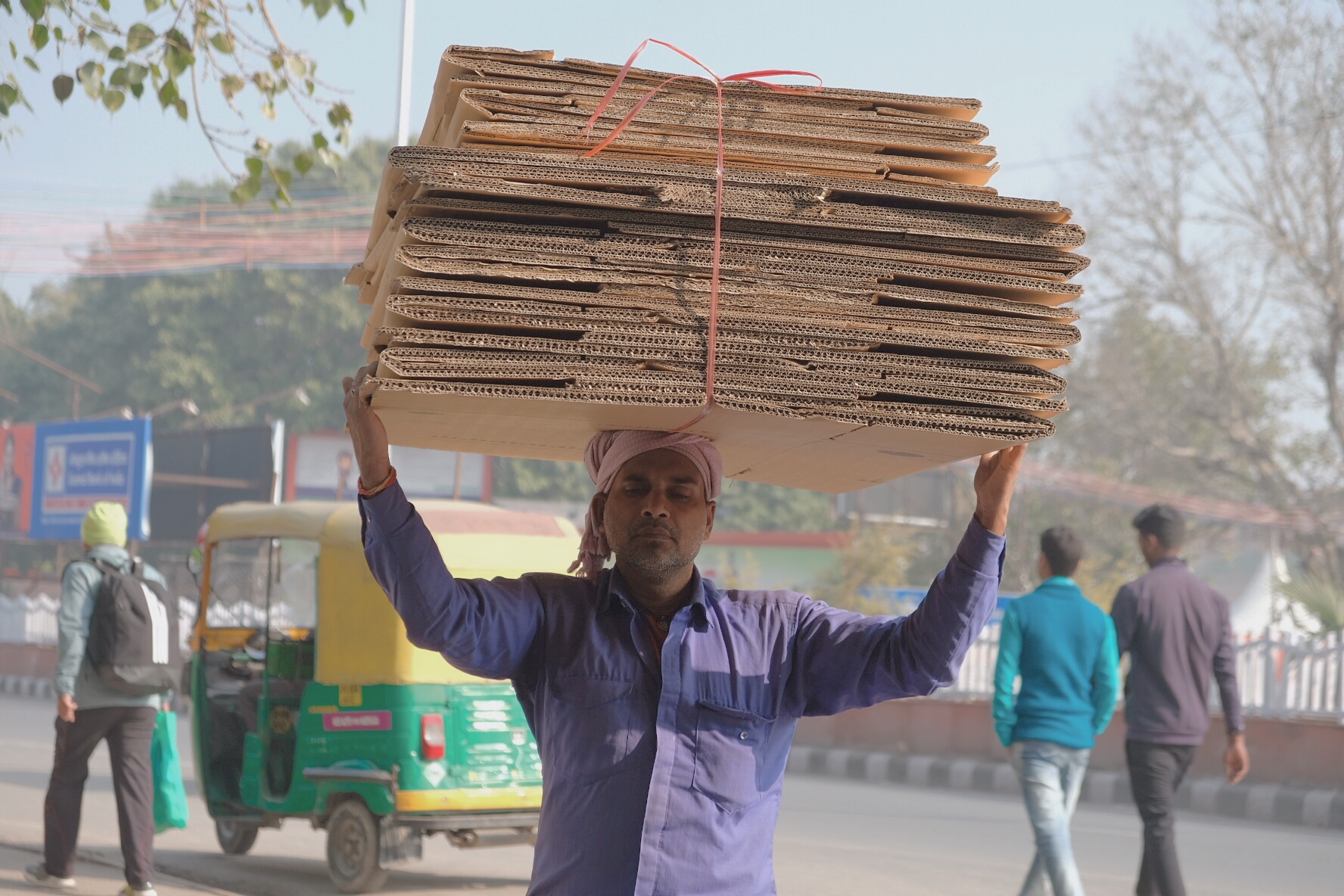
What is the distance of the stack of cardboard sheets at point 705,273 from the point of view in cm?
231

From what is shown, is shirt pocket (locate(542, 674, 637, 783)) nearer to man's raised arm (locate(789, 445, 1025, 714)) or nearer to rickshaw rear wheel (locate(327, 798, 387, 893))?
man's raised arm (locate(789, 445, 1025, 714))

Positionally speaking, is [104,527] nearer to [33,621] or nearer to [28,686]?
[28,686]

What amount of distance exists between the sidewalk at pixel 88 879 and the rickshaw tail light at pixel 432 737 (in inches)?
52.0

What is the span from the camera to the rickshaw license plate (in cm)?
743

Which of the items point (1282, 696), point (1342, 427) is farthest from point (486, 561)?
point (1342, 427)

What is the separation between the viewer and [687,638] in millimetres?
2678

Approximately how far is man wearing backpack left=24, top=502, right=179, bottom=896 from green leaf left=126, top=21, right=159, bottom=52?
2.22 metres

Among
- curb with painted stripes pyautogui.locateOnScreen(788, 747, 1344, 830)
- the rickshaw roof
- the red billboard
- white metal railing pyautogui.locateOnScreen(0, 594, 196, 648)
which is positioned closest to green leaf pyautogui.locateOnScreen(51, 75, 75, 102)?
the rickshaw roof

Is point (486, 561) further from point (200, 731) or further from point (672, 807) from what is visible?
point (672, 807)

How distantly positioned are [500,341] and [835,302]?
21.9 inches

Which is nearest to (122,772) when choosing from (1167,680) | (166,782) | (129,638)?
(129,638)

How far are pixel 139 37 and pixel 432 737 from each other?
141 inches

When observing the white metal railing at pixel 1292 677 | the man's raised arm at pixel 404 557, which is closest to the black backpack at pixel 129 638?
the man's raised arm at pixel 404 557

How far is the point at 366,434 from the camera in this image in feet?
8.01
